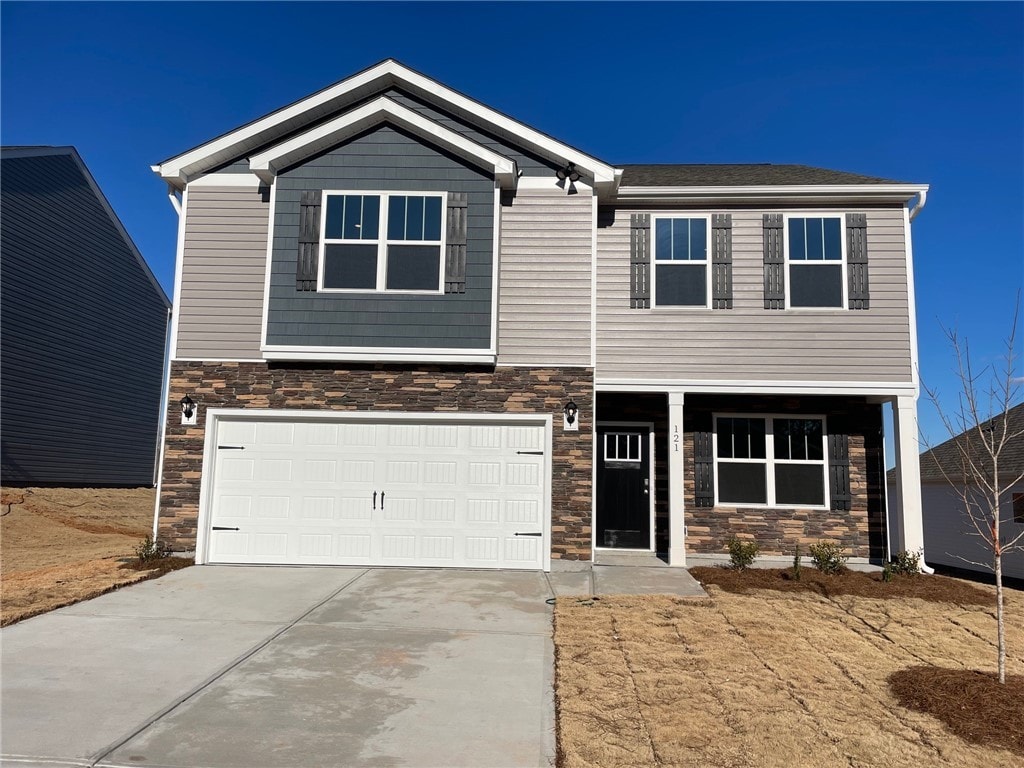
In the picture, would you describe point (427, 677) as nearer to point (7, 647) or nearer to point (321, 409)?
point (7, 647)

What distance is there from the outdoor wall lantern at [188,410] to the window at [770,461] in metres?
8.15

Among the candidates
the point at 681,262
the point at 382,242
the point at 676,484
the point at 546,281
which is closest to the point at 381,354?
the point at 382,242

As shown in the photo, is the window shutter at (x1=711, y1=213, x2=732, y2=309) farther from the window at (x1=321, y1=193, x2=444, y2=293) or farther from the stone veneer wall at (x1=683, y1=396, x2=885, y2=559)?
the window at (x1=321, y1=193, x2=444, y2=293)

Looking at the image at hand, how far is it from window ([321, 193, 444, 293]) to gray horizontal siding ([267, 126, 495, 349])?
17 centimetres

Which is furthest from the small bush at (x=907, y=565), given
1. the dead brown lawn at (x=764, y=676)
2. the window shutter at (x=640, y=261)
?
the window shutter at (x=640, y=261)

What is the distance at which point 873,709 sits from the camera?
525 centimetres

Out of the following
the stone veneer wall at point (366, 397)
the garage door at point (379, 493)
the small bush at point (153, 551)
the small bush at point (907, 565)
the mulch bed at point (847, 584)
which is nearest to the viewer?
the mulch bed at point (847, 584)

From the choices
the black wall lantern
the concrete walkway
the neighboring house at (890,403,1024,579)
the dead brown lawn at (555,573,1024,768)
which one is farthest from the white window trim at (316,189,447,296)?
the neighboring house at (890,403,1024,579)

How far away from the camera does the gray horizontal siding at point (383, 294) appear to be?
34.3 ft

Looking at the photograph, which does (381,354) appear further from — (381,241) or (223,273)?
(223,273)

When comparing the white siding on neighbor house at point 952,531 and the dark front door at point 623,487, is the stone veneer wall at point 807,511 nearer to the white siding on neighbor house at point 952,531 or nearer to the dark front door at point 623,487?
the dark front door at point 623,487

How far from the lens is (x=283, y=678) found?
5.68 meters

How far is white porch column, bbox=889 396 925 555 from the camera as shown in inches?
415

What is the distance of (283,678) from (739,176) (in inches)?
417
